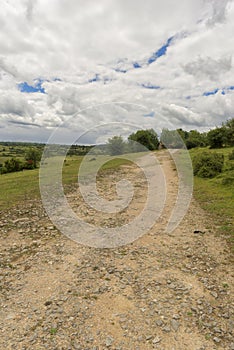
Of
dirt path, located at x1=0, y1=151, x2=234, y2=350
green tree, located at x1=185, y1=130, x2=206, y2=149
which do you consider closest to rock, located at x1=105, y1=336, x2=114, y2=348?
dirt path, located at x1=0, y1=151, x2=234, y2=350

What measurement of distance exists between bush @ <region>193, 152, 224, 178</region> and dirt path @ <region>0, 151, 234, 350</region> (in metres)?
11.6

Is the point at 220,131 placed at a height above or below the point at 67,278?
above

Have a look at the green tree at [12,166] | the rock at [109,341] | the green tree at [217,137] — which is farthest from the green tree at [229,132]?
the rock at [109,341]

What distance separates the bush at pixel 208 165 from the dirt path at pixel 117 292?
11.6m

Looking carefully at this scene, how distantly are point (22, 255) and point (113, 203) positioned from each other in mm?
5804

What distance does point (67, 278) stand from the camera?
18.2ft

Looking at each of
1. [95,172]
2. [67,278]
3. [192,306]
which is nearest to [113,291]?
[67,278]

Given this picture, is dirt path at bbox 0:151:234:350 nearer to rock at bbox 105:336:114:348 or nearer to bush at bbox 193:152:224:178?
rock at bbox 105:336:114:348

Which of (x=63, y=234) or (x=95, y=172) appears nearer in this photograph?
(x=63, y=234)

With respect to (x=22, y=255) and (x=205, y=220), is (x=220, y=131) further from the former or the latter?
(x=22, y=255)

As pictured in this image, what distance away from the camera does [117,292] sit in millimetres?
5062

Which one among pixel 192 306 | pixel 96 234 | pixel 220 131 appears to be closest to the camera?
pixel 192 306

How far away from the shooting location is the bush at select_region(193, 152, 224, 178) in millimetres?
18766

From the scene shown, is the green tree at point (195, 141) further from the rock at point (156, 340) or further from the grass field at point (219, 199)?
the rock at point (156, 340)
